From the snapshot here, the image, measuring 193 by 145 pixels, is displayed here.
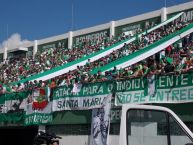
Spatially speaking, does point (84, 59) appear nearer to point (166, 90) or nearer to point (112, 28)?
point (112, 28)

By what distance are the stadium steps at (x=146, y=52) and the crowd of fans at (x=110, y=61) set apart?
11.1 inches

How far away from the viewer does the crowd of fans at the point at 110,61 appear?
56.1 feet

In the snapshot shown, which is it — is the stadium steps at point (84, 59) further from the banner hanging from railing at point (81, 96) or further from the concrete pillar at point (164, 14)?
the banner hanging from railing at point (81, 96)

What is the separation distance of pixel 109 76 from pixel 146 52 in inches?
204

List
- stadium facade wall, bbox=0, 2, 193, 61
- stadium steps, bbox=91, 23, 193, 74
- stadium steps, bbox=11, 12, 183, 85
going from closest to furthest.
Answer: stadium steps, bbox=91, 23, 193, 74 → stadium steps, bbox=11, 12, 183, 85 → stadium facade wall, bbox=0, 2, 193, 61

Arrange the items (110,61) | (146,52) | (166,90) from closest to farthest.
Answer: (166,90)
(146,52)
(110,61)

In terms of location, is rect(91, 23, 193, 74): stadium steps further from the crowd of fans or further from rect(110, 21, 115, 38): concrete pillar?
rect(110, 21, 115, 38): concrete pillar

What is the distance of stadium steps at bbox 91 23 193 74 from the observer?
22.5m

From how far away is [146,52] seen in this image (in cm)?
2322

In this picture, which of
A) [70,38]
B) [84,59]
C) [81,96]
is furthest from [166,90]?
[70,38]

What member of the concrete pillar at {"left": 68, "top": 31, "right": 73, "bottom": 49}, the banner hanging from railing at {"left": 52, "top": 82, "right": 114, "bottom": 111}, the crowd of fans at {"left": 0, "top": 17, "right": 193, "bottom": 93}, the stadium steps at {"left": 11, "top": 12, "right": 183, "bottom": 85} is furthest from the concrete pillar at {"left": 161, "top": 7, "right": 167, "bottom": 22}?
the banner hanging from railing at {"left": 52, "top": 82, "right": 114, "bottom": 111}

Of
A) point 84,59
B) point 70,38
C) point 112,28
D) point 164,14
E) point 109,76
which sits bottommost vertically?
point 109,76

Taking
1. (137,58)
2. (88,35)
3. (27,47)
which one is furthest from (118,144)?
(27,47)

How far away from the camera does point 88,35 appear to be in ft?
126
